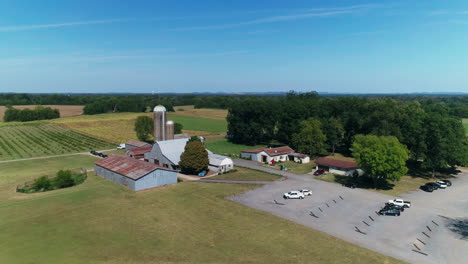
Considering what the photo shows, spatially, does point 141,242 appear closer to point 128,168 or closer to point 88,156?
point 128,168

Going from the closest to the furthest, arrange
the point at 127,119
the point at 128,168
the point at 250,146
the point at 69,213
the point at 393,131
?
the point at 69,213 → the point at 128,168 → the point at 393,131 → the point at 250,146 → the point at 127,119

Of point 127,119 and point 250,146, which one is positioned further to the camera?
point 127,119

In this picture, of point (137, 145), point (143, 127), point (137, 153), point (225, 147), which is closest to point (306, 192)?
point (137, 153)

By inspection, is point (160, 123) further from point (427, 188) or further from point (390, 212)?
point (427, 188)

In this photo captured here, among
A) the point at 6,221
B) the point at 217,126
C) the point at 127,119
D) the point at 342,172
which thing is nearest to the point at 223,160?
the point at 342,172

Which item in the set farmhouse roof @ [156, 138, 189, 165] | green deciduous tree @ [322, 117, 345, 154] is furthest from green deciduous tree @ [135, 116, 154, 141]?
green deciduous tree @ [322, 117, 345, 154]

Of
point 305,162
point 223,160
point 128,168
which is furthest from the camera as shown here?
point 305,162
